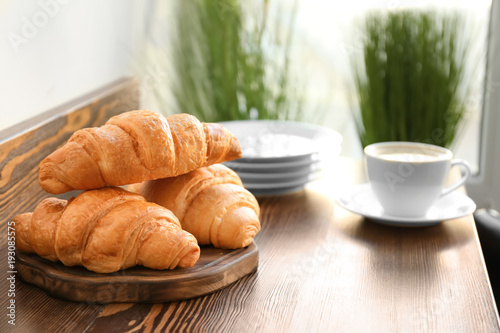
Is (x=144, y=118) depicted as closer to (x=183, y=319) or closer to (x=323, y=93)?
(x=183, y=319)

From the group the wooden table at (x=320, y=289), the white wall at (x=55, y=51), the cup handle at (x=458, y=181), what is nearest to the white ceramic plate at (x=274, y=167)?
the wooden table at (x=320, y=289)

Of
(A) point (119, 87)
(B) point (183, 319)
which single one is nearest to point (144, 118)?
(B) point (183, 319)

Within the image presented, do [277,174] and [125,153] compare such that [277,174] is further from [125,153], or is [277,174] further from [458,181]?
[125,153]

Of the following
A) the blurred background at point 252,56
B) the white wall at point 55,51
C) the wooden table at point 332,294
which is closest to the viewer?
the wooden table at point 332,294

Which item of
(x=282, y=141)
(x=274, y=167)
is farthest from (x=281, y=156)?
(x=282, y=141)

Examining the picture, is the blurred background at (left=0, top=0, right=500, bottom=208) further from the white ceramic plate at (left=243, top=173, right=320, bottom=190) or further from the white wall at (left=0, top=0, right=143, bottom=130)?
the white ceramic plate at (left=243, top=173, right=320, bottom=190)

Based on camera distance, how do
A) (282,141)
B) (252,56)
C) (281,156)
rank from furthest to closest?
(252,56) < (282,141) < (281,156)

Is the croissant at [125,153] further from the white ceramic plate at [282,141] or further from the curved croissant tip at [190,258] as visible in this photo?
the white ceramic plate at [282,141]
